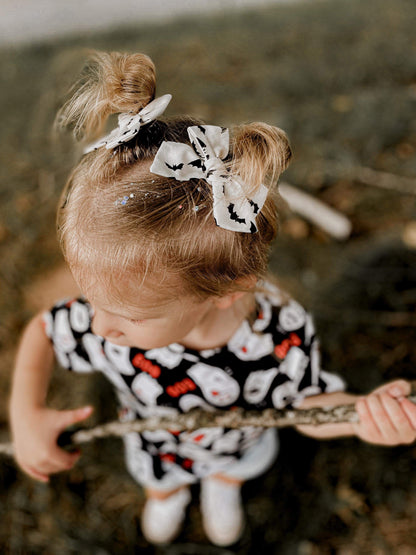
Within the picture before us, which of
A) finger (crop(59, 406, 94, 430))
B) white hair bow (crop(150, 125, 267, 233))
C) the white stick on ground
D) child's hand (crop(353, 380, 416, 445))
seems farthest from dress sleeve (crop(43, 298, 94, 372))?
the white stick on ground

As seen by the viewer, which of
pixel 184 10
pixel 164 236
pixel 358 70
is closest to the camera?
pixel 164 236

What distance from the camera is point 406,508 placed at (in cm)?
145

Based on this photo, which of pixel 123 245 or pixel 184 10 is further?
pixel 184 10

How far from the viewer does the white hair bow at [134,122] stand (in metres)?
0.74

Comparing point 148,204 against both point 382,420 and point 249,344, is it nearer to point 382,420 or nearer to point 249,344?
point 249,344

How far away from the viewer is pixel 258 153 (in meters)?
0.73

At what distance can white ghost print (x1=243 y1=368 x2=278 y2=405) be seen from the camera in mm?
1050

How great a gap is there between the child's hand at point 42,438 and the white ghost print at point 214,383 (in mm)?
231

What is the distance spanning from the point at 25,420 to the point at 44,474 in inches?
5.3

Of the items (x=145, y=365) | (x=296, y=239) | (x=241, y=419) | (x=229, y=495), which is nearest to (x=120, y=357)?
(x=145, y=365)

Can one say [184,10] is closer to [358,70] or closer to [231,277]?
[358,70]

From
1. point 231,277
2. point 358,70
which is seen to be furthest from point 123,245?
point 358,70

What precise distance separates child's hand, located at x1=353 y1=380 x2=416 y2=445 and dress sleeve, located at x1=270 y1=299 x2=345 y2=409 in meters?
0.16

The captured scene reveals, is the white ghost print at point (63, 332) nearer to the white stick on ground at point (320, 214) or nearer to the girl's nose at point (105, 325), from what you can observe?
the girl's nose at point (105, 325)
